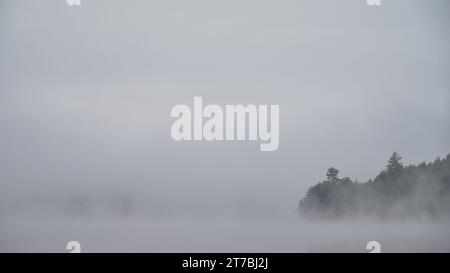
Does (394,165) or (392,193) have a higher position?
(394,165)

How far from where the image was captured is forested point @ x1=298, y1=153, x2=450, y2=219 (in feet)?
18.0

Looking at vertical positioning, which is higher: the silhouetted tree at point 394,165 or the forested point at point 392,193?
the silhouetted tree at point 394,165

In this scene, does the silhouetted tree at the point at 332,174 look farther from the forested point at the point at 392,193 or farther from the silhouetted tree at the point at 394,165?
the silhouetted tree at the point at 394,165

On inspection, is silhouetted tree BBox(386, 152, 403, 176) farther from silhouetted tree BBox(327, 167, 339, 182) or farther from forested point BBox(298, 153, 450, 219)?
silhouetted tree BBox(327, 167, 339, 182)

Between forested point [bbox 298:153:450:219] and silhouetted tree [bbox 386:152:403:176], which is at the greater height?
silhouetted tree [bbox 386:152:403:176]

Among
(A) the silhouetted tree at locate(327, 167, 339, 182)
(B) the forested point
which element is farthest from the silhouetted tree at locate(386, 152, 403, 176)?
(A) the silhouetted tree at locate(327, 167, 339, 182)

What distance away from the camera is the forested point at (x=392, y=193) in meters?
5.48

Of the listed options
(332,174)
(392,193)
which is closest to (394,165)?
(392,193)

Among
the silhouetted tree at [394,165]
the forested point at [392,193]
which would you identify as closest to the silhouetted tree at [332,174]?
the forested point at [392,193]

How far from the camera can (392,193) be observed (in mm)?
5539

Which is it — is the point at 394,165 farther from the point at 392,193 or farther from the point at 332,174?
the point at 332,174
